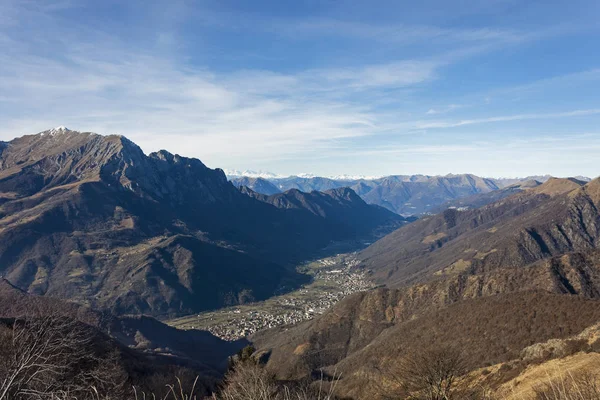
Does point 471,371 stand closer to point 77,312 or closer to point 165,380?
point 165,380

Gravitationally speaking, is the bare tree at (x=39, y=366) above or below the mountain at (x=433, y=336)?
above

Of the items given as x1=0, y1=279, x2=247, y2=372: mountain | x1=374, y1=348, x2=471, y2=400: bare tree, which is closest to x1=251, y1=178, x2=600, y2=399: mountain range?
x1=374, y1=348, x2=471, y2=400: bare tree

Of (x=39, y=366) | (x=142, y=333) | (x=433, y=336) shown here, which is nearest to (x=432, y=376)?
(x=39, y=366)

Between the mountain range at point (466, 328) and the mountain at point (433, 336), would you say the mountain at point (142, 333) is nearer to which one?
the mountain range at point (466, 328)

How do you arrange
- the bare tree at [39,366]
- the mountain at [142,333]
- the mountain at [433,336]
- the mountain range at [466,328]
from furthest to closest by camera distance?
1. the mountain at [142,333]
2. the mountain at [433,336]
3. the mountain range at [466,328]
4. the bare tree at [39,366]

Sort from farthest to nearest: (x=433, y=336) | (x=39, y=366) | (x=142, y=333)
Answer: (x=142, y=333)
(x=433, y=336)
(x=39, y=366)

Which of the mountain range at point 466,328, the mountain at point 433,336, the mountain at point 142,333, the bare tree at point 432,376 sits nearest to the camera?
the bare tree at point 432,376

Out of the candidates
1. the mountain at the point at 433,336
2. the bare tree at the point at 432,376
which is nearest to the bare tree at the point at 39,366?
Answer: the bare tree at the point at 432,376

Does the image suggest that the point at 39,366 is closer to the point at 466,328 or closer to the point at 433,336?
the point at 433,336

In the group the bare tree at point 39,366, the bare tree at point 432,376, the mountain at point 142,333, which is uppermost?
the bare tree at point 39,366

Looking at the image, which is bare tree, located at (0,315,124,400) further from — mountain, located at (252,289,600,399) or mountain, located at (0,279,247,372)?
mountain, located at (0,279,247,372)

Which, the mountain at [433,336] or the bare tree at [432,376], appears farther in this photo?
the mountain at [433,336]
